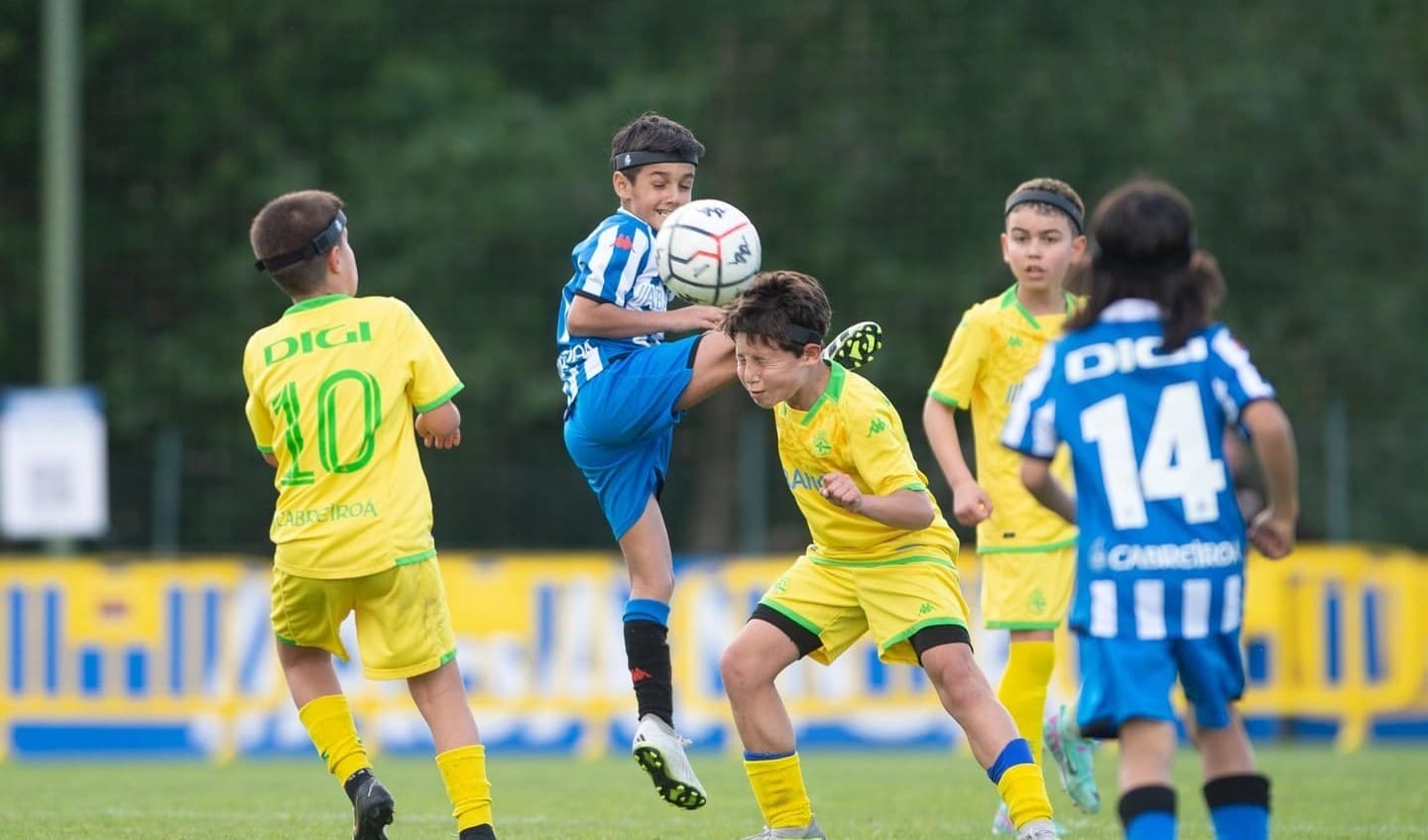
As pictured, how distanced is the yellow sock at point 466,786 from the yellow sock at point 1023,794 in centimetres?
151

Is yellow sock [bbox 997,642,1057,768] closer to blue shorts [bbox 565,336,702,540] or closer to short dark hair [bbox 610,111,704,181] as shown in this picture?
blue shorts [bbox 565,336,702,540]

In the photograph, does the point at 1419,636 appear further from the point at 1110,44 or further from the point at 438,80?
the point at 438,80

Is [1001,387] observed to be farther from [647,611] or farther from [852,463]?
[647,611]

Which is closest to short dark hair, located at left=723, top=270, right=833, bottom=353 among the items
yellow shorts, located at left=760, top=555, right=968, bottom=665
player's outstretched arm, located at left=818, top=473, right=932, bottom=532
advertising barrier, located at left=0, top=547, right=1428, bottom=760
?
player's outstretched arm, located at left=818, top=473, right=932, bottom=532

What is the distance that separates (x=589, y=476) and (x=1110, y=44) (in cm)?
1749

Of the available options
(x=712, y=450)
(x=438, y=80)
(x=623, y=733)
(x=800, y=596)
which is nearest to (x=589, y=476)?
(x=800, y=596)

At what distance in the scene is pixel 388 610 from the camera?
5.75m

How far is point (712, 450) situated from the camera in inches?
856

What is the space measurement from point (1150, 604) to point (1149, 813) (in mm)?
473

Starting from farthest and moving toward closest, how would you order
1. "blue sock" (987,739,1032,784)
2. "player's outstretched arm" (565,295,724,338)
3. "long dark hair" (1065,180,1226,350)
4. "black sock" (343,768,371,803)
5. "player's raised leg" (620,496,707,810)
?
Result: "player's outstretched arm" (565,295,724,338) < "player's raised leg" (620,496,707,810) < "blue sock" (987,739,1032,784) < "black sock" (343,768,371,803) < "long dark hair" (1065,180,1226,350)

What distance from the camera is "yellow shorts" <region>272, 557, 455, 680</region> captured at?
5.72 m

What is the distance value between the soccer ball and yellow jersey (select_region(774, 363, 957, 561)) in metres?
0.44

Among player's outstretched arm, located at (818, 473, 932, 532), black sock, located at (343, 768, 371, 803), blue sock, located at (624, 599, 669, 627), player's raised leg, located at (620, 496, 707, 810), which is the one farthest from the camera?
blue sock, located at (624, 599, 669, 627)

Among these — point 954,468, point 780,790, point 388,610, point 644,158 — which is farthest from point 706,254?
point 780,790
